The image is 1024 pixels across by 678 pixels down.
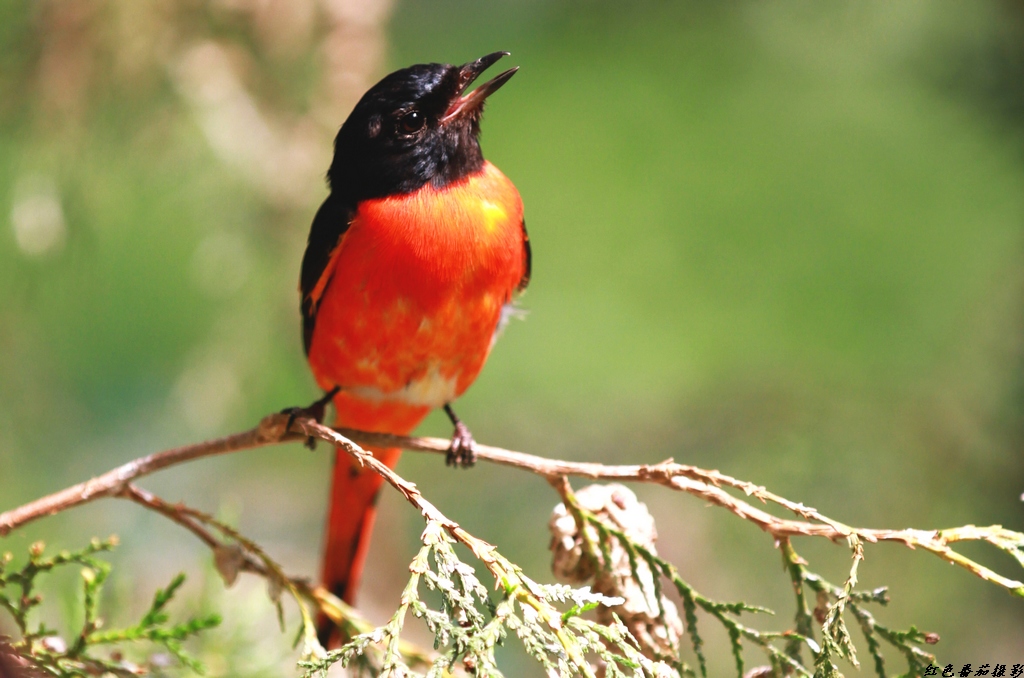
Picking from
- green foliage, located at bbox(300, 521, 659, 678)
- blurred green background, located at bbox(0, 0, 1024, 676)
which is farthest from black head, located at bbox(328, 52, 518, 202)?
green foliage, located at bbox(300, 521, 659, 678)

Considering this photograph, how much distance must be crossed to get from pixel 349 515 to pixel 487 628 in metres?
1.40

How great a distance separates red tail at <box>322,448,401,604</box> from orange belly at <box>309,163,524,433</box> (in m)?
0.30

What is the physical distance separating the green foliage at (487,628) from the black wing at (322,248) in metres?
1.13

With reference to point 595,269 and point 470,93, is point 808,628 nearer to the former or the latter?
point 470,93

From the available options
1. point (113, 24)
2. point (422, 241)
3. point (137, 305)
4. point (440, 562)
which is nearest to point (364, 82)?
point (113, 24)

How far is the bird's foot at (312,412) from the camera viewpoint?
7.25 feet

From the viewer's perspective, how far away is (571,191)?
22.0 ft

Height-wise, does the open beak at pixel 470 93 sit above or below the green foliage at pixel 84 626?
above

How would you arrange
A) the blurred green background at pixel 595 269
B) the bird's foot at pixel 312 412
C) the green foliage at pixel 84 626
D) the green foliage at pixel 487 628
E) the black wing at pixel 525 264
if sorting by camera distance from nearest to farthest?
the green foliage at pixel 487 628 < the green foliage at pixel 84 626 < the bird's foot at pixel 312 412 < the black wing at pixel 525 264 < the blurred green background at pixel 595 269

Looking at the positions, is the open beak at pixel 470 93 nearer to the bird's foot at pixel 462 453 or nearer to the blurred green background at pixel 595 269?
the bird's foot at pixel 462 453

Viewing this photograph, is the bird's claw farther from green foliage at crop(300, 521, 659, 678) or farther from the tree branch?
green foliage at crop(300, 521, 659, 678)

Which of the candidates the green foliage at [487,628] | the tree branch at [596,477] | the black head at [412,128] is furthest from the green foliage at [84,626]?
the black head at [412,128]

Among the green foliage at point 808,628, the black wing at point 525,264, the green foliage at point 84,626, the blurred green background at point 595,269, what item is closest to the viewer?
the green foliage at point 808,628

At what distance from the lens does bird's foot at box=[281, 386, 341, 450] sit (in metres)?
2.21
